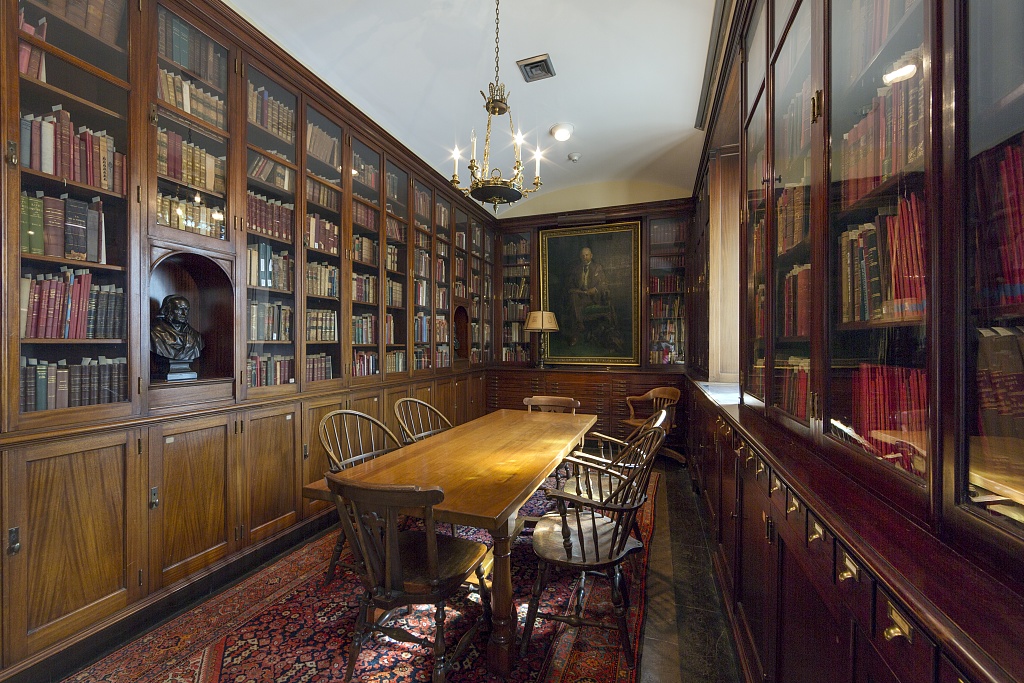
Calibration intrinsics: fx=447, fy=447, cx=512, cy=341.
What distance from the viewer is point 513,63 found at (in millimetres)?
3385

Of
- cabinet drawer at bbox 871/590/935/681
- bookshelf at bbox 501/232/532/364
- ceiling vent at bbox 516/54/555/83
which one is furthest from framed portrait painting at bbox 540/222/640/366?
cabinet drawer at bbox 871/590/935/681

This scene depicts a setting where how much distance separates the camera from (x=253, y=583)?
8.23 feet

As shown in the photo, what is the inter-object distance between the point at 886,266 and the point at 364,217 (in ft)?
11.7

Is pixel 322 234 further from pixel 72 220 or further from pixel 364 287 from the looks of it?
pixel 72 220

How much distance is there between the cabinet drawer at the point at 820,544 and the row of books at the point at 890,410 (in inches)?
7.7

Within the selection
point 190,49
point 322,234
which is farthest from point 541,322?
point 190,49

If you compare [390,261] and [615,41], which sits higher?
[615,41]

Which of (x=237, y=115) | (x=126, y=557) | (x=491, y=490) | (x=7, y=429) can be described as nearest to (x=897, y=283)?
(x=491, y=490)

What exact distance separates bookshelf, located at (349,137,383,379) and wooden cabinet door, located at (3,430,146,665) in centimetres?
170

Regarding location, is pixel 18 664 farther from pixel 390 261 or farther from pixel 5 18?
pixel 390 261

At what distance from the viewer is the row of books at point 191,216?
7.45ft

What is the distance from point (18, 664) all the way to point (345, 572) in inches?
51.2

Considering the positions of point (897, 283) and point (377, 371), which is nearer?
point (897, 283)

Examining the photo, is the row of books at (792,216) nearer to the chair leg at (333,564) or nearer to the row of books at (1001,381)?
the row of books at (1001,381)
